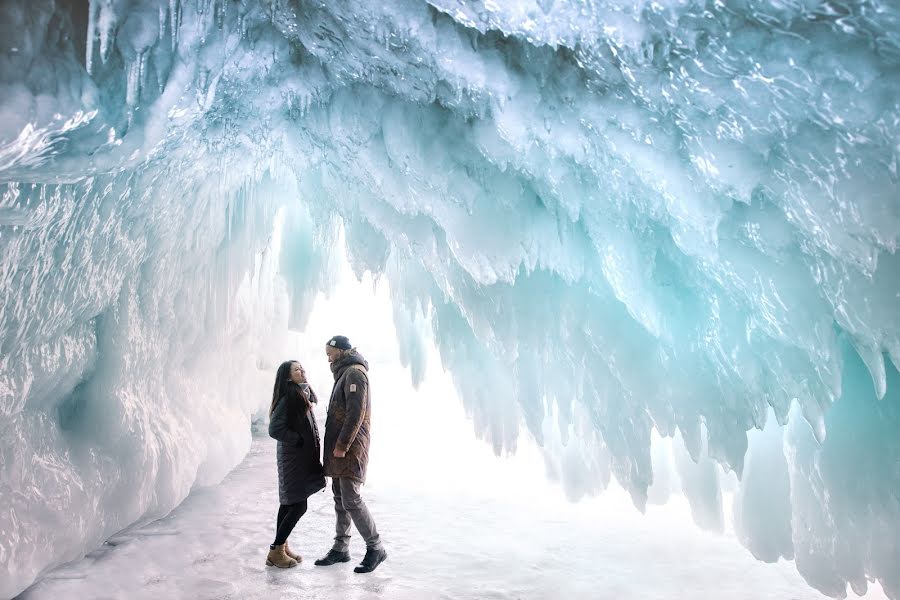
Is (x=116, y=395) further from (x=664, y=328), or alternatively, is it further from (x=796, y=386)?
(x=796, y=386)

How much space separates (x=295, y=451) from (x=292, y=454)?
0.07 feet

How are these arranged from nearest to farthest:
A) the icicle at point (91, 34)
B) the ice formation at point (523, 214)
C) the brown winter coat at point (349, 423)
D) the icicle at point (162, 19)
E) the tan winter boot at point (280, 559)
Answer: the icicle at point (91, 34)
the ice formation at point (523, 214)
the icicle at point (162, 19)
the brown winter coat at point (349, 423)
the tan winter boot at point (280, 559)

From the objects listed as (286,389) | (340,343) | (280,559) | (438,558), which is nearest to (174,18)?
(340,343)

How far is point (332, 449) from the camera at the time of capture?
326 centimetres

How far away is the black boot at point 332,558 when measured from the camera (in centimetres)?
344

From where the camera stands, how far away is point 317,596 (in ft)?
9.89

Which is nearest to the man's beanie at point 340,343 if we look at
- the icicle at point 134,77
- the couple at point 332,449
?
the couple at point 332,449

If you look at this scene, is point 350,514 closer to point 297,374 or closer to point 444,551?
point 297,374

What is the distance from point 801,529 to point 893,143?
8.61 feet

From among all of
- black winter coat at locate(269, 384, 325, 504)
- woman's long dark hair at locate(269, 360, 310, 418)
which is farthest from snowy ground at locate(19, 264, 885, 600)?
woman's long dark hair at locate(269, 360, 310, 418)

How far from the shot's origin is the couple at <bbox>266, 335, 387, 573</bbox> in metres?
3.22

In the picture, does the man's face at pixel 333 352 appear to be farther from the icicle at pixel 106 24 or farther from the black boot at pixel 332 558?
the icicle at pixel 106 24

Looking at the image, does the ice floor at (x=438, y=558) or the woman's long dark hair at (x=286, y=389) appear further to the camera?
the woman's long dark hair at (x=286, y=389)

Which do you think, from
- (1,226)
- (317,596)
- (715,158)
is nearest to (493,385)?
(317,596)
